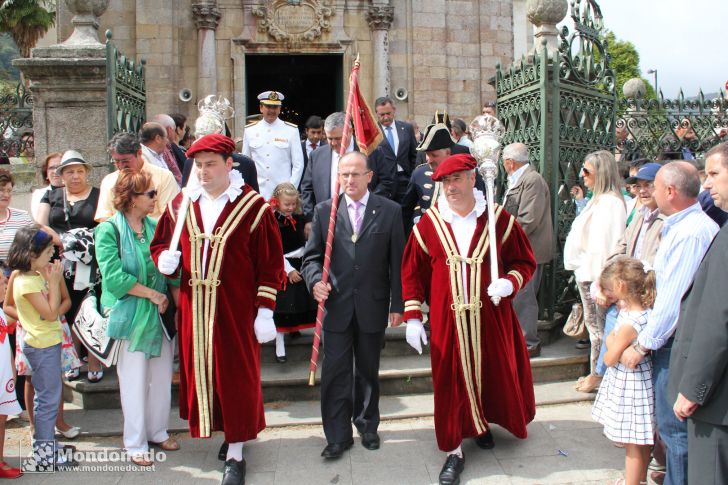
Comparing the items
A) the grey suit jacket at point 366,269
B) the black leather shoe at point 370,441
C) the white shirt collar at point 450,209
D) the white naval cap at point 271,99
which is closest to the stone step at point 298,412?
the black leather shoe at point 370,441

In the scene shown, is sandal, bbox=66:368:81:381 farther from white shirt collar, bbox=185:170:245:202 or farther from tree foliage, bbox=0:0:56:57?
tree foliage, bbox=0:0:56:57

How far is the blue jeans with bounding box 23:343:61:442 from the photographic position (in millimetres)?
4570

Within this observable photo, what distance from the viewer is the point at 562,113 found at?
6996mm

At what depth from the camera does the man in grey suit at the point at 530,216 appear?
20.1 ft

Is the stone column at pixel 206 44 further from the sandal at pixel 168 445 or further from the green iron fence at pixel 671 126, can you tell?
the sandal at pixel 168 445

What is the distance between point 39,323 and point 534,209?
4102mm

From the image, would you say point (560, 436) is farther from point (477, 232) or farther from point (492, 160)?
point (492, 160)

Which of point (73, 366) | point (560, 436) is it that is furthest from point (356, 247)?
point (73, 366)

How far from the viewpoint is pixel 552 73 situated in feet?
22.3

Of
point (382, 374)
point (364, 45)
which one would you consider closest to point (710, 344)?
Answer: point (382, 374)

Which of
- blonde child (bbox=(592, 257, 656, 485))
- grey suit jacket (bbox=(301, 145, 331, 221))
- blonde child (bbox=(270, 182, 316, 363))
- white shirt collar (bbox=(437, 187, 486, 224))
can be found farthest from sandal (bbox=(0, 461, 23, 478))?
blonde child (bbox=(592, 257, 656, 485))

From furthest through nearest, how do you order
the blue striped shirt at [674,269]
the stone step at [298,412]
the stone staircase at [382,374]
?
the stone staircase at [382,374] → the stone step at [298,412] → the blue striped shirt at [674,269]

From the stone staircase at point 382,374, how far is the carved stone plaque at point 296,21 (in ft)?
25.1

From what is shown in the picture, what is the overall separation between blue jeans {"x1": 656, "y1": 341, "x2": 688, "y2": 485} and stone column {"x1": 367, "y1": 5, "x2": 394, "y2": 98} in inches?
378
